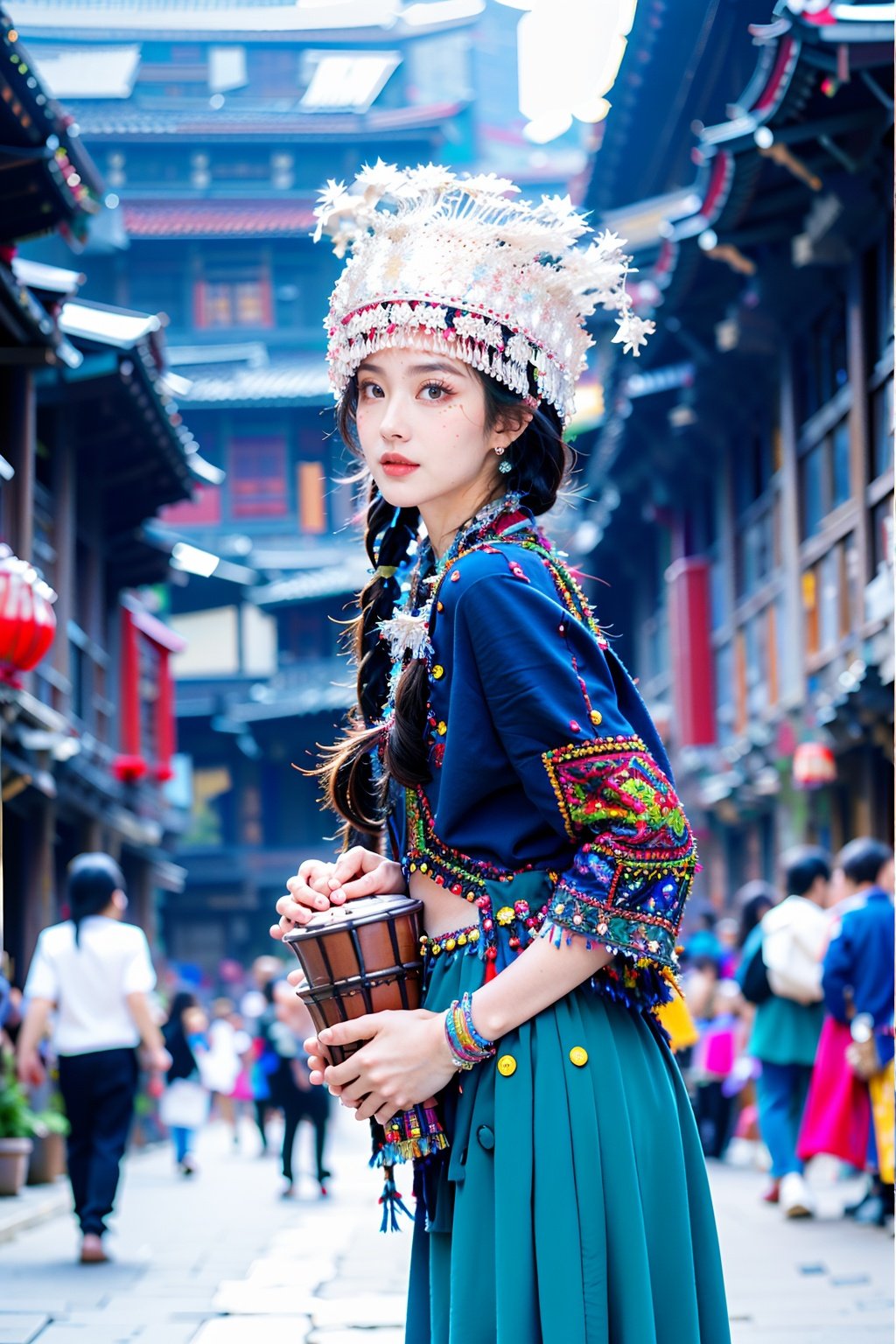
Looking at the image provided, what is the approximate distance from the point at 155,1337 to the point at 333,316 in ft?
14.2

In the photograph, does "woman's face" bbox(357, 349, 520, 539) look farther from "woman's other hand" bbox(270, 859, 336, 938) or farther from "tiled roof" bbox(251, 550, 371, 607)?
"tiled roof" bbox(251, 550, 371, 607)

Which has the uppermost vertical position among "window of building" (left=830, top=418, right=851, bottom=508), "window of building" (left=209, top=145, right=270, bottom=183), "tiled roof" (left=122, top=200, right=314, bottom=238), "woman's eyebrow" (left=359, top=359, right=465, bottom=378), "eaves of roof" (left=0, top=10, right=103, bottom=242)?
"window of building" (left=209, top=145, right=270, bottom=183)

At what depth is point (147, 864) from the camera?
23797mm

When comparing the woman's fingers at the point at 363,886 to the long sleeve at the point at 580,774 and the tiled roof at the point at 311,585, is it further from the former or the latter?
the tiled roof at the point at 311,585

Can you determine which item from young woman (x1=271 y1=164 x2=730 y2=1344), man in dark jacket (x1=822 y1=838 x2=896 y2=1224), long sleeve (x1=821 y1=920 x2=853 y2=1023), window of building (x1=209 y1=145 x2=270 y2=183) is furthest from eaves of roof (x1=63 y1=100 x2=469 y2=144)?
young woman (x1=271 y1=164 x2=730 y2=1344)

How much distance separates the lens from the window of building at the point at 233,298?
4250 cm

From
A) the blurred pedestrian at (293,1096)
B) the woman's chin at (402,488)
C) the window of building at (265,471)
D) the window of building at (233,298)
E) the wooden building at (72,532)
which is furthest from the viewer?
the window of building at (233,298)

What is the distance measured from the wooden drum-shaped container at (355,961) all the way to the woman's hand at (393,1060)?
31mm

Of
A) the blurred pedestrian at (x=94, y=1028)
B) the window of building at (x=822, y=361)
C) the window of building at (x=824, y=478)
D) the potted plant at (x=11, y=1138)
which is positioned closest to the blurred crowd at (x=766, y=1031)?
the blurred pedestrian at (x=94, y=1028)

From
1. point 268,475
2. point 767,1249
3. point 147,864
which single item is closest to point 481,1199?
point 767,1249

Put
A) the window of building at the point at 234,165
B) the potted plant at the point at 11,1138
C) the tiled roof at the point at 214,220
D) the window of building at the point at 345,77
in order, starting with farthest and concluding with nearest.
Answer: the window of building at the point at 345,77 < the window of building at the point at 234,165 < the tiled roof at the point at 214,220 < the potted plant at the point at 11,1138

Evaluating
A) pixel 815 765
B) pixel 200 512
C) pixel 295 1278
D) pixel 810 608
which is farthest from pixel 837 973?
pixel 200 512

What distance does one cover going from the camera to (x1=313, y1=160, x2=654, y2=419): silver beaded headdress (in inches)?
107

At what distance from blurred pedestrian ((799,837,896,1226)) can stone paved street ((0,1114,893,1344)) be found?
14.3 inches
